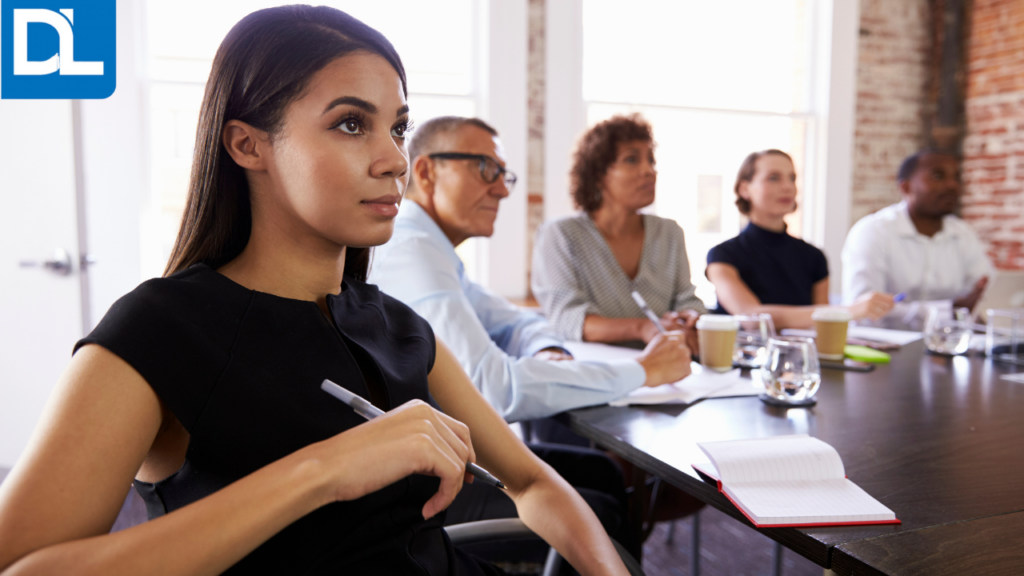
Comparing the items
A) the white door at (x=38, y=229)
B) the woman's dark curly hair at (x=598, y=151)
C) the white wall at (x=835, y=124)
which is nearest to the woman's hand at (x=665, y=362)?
the woman's dark curly hair at (x=598, y=151)

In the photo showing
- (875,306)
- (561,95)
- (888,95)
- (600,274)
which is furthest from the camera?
(888,95)

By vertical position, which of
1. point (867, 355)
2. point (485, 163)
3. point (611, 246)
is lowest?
point (867, 355)

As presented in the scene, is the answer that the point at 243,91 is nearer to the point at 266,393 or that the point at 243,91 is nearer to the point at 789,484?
the point at 266,393

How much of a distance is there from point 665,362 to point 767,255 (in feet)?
5.32

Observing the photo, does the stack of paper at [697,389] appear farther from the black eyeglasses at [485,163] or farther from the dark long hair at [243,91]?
the dark long hair at [243,91]

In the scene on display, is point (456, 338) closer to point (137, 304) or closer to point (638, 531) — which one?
point (638, 531)

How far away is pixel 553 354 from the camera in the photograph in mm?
1719

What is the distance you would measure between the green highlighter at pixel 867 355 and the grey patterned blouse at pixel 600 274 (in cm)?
66

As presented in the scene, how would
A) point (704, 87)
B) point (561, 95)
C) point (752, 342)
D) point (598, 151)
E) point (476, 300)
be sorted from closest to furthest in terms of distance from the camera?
point (752, 342), point (476, 300), point (598, 151), point (561, 95), point (704, 87)

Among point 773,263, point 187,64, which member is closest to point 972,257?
point 773,263

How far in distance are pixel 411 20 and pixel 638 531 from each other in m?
3.20

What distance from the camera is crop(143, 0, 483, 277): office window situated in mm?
3443

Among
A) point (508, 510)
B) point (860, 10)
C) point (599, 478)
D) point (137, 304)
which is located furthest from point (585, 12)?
point (137, 304)

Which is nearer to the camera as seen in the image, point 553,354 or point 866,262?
point 553,354
